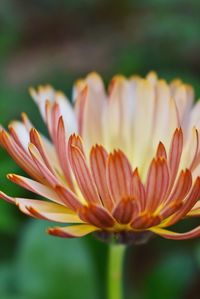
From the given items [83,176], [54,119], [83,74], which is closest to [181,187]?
[83,176]

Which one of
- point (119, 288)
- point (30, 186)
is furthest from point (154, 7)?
point (30, 186)

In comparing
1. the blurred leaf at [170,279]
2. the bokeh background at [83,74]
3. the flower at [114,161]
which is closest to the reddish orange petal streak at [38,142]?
the flower at [114,161]

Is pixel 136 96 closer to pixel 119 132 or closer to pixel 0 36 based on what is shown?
pixel 119 132

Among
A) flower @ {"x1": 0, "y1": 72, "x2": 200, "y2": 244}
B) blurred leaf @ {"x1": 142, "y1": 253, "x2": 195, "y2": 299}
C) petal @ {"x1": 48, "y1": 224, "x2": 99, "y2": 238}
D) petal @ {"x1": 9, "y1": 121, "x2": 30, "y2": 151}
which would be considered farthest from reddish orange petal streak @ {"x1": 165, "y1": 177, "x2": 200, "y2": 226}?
blurred leaf @ {"x1": 142, "y1": 253, "x2": 195, "y2": 299}

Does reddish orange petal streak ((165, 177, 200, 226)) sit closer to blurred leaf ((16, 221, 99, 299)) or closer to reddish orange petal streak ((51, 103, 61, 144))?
reddish orange petal streak ((51, 103, 61, 144))

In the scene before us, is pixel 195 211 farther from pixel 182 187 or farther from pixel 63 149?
pixel 63 149

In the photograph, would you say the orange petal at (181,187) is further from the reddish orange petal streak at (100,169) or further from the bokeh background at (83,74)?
the bokeh background at (83,74)
